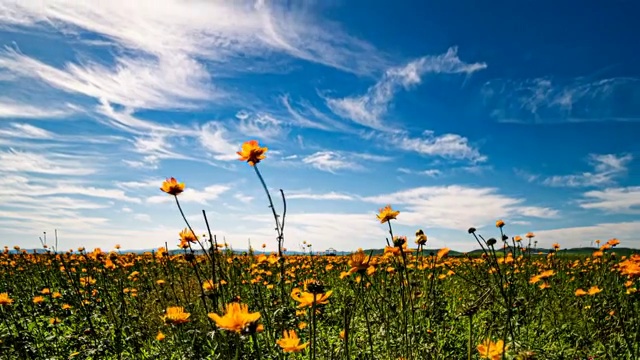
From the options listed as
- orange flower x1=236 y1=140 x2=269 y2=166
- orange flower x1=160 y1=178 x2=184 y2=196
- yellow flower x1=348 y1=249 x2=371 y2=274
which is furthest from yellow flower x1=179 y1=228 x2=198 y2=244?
yellow flower x1=348 y1=249 x2=371 y2=274

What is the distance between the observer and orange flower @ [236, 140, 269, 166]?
281cm

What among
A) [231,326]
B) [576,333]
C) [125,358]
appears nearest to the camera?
[231,326]

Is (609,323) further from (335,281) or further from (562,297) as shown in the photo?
(335,281)

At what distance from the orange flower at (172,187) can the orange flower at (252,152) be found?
1.76ft

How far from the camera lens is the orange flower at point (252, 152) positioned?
9.21 feet

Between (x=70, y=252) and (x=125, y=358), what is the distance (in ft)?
22.6

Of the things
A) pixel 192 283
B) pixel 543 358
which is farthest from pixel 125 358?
pixel 543 358

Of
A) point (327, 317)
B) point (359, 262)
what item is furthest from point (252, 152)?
point (327, 317)

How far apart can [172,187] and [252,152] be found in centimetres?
68

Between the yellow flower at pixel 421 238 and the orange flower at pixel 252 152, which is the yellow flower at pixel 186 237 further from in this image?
the yellow flower at pixel 421 238

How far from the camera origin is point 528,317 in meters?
5.03

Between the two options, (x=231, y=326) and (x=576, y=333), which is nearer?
(x=231, y=326)

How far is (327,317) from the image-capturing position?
18.3 ft

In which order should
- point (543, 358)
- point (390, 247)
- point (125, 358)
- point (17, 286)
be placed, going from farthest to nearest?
point (17, 286) → point (125, 358) → point (543, 358) → point (390, 247)
